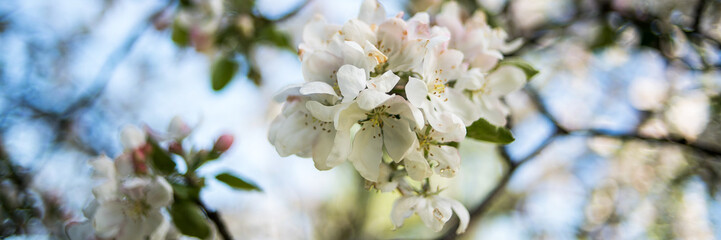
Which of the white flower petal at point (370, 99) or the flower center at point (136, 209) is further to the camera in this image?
the flower center at point (136, 209)

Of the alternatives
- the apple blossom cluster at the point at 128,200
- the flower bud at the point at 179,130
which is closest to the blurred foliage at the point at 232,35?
the flower bud at the point at 179,130

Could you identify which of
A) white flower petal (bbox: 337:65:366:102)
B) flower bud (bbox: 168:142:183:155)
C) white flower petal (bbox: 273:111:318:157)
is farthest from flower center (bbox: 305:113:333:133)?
flower bud (bbox: 168:142:183:155)

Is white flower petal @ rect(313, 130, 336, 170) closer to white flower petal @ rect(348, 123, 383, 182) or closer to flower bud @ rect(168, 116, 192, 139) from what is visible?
white flower petal @ rect(348, 123, 383, 182)

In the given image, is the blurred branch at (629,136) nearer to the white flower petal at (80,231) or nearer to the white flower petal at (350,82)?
the white flower petal at (350,82)

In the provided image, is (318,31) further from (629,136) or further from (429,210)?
(629,136)

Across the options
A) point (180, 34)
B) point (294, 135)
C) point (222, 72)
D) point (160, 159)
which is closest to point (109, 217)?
point (160, 159)

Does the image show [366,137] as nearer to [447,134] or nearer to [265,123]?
[447,134]
